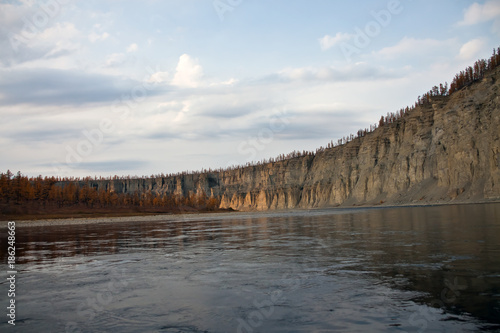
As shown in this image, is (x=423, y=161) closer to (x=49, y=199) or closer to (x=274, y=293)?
(x=274, y=293)

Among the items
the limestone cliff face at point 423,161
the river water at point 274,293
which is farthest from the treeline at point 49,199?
the river water at point 274,293

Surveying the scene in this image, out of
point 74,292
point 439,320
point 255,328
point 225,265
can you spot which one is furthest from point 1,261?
point 439,320

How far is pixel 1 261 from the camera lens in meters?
16.7

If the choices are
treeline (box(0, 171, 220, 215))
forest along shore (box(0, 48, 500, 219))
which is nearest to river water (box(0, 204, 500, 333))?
forest along shore (box(0, 48, 500, 219))

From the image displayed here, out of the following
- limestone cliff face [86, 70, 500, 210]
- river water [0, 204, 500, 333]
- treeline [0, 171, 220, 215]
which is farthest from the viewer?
treeline [0, 171, 220, 215]

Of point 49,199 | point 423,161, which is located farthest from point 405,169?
point 49,199

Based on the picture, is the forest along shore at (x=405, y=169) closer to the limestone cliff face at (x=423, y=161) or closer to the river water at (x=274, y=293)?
the limestone cliff face at (x=423, y=161)

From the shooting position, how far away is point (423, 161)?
10500cm

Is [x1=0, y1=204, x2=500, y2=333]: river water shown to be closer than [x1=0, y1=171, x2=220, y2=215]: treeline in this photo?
Yes

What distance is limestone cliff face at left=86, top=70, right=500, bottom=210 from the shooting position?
8038 cm

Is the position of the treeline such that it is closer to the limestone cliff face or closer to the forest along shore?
the forest along shore

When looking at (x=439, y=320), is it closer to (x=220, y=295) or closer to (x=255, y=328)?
(x=255, y=328)

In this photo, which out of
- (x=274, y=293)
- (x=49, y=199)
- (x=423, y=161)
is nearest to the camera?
(x=274, y=293)

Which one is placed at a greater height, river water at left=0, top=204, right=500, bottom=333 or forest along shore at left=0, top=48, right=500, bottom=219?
forest along shore at left=0, top=48, right=500, bottom=219
